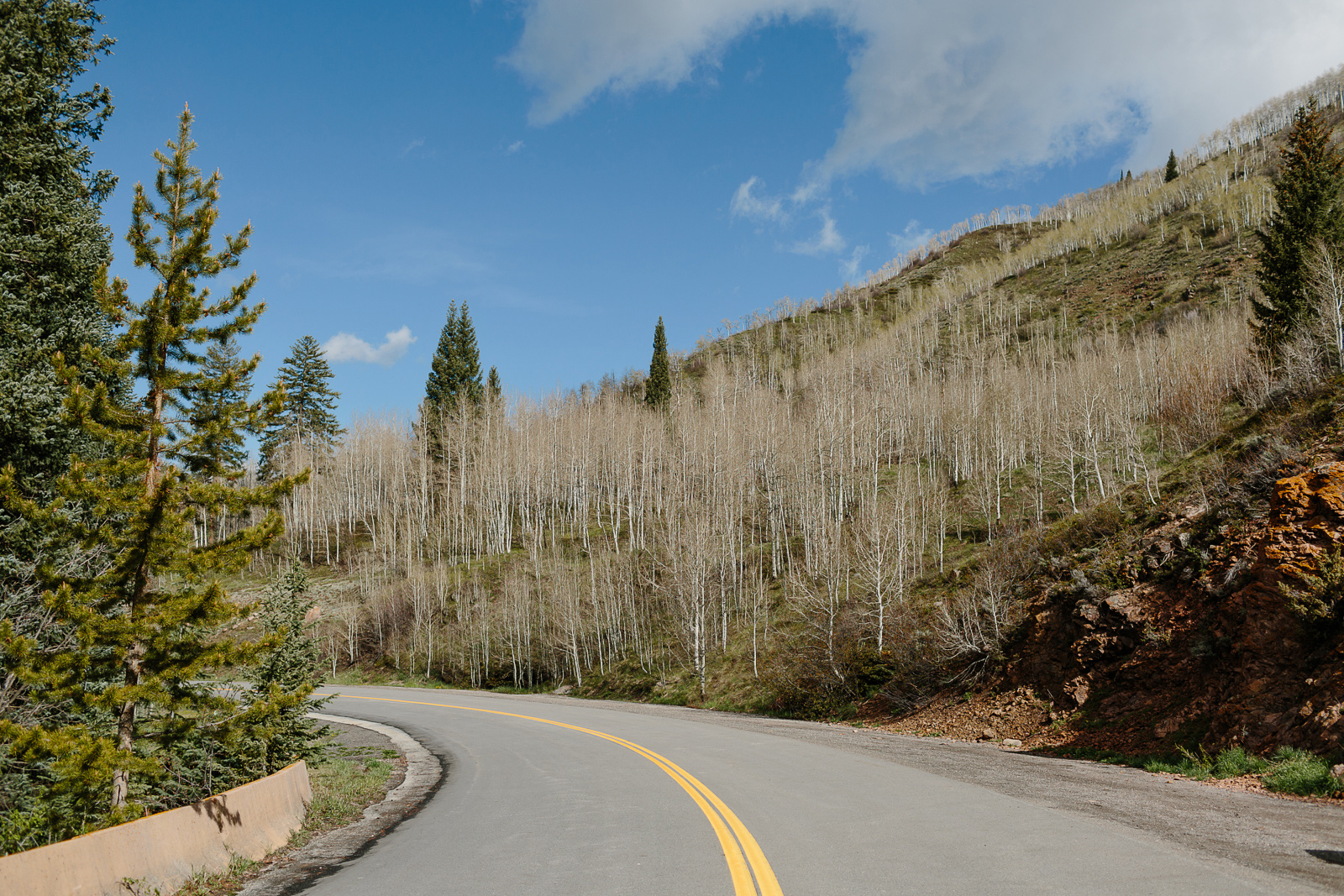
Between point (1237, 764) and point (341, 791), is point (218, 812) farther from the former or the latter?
point (1237, 764)

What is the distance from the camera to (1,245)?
10.8 metres

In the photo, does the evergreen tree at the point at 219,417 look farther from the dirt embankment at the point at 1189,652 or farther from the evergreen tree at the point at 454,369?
the evergreen tree at the point at 454,369

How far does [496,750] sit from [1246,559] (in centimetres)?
1498

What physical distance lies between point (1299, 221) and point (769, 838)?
123 feet

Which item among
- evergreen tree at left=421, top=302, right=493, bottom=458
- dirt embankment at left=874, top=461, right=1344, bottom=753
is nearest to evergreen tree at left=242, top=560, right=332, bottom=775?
dirt embankment at left=874, top=461, right=1344, bottom=753

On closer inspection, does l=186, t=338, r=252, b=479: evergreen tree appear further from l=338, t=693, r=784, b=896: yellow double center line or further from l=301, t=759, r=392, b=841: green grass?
l=338, t=693, r=784, b=896: yellow double center line

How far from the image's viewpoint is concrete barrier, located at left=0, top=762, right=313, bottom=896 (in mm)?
4801

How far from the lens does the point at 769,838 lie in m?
6.57

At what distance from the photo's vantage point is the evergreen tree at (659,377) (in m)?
75.9

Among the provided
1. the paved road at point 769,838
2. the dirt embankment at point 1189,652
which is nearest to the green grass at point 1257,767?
the dirt embankment at point 1189,652

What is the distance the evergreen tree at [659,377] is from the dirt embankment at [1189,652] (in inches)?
2313

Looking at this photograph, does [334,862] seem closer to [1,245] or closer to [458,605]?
[1,245]

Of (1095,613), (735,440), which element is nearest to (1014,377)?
(735,440)

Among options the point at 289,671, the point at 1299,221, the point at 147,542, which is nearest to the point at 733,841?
the point at 147,542
